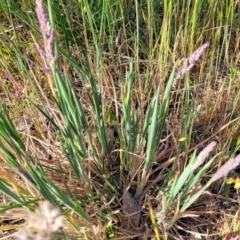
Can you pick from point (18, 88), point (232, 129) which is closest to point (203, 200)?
point (232, 129)

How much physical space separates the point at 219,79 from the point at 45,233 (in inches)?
37.1

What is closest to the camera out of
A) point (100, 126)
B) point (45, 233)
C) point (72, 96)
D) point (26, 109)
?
point (45, 233)

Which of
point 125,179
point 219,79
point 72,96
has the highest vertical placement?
point 72,96

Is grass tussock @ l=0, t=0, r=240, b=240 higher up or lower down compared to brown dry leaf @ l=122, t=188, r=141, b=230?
higher up

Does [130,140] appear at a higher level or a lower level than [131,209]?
higher

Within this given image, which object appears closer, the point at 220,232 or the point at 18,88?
the point at 220,232

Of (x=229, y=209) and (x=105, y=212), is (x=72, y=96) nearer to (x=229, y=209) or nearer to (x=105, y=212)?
(x=105, y=212)

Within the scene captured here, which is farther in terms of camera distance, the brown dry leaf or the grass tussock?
the brown dry leaf

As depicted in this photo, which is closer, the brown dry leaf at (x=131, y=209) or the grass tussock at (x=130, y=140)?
the grass tussock at (x=130, y=140)

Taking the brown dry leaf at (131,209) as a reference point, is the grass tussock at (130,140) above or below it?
above

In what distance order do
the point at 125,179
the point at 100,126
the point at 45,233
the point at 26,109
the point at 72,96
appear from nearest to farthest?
the point at 45,233 < the point at 72,96 < the point at 100,126 < the point at 125,179 < the point at 26,109

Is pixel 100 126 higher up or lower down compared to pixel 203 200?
higher up

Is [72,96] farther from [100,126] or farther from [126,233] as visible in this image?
[126,233]

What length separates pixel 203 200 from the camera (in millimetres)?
1059
